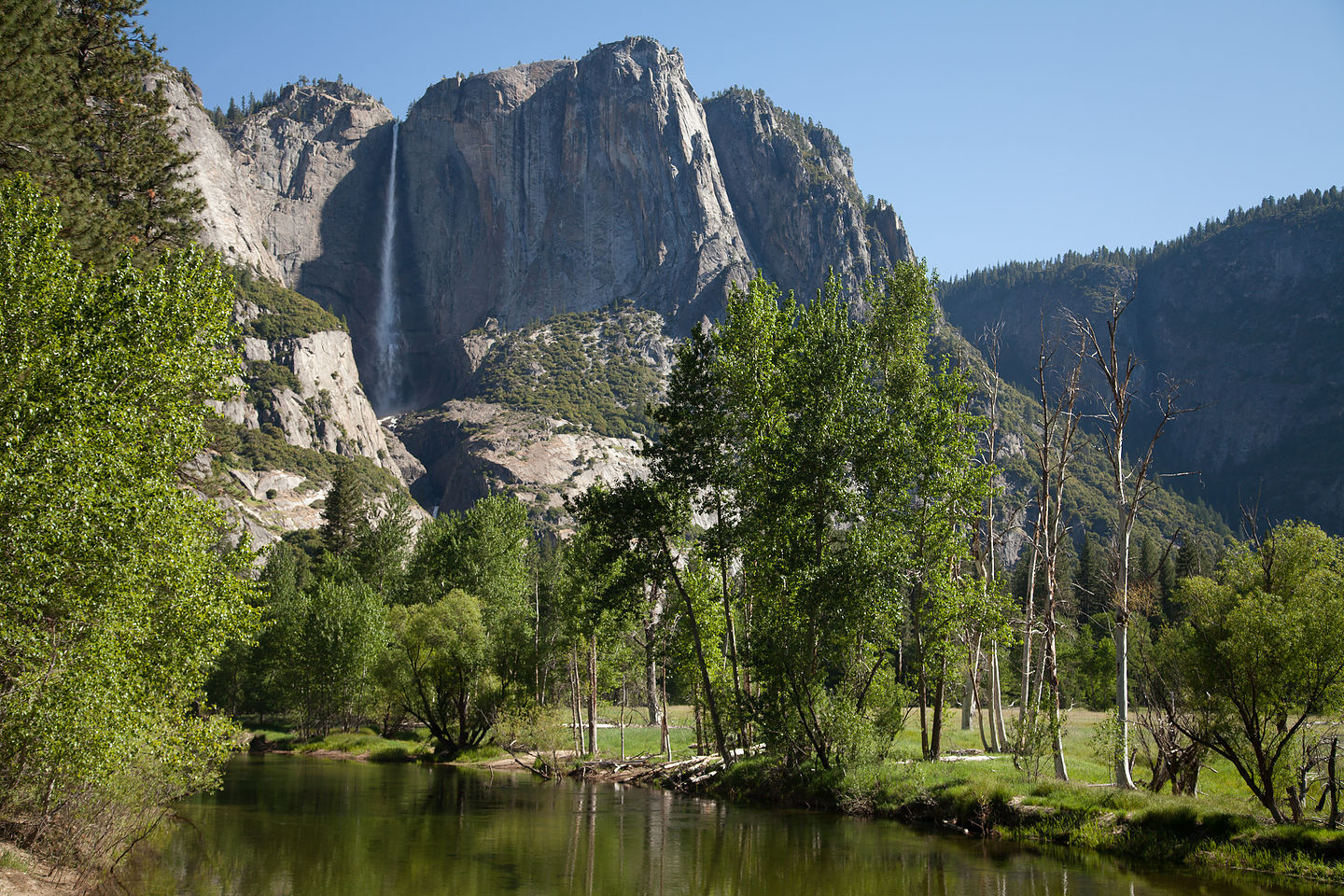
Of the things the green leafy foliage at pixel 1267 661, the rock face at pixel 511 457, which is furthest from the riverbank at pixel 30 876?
the rock face at pixel 511 457

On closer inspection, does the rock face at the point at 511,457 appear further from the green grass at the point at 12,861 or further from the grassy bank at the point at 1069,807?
the green grass at the point at 12,861

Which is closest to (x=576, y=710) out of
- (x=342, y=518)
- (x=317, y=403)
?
(x=342, y=518)

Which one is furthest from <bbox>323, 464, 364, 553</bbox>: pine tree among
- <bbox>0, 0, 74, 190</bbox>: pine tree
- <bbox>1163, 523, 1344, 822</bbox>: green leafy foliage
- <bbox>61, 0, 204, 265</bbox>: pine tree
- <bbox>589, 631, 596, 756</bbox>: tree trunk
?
<bbox>1163, 523, 1344, 822</bbox>: green leafy foliage

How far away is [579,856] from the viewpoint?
784 inches

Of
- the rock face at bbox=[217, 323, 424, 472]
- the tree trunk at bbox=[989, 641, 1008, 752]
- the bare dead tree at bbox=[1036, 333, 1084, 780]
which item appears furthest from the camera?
the rock face at bbox=[217, 323, 424, 472]

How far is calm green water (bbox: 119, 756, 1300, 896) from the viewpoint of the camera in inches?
Answer: 648

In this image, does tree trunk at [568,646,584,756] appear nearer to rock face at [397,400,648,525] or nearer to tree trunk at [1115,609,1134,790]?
tree trunk at [1115,609,1134,790]

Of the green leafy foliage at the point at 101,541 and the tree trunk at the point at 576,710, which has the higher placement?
the green leafy foliage at the point at 101,541

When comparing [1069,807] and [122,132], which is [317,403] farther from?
[1069,807]

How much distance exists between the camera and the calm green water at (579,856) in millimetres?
16453

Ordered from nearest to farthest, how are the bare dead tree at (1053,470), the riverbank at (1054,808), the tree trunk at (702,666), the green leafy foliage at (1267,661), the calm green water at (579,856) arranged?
1. the calm green water at (579,856)
2. the riverbank at (1054,808)
3. the green leafy foliage at (1267,661)
4. the bare dead tree at (1053,470)
5. the tree trunk at (702,666)

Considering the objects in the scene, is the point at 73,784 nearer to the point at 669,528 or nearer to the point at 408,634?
the point at 669,528

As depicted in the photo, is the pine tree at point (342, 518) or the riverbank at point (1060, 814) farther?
the pine tree at point (342, 518)

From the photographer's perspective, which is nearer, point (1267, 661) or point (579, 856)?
point (1267, 661)
